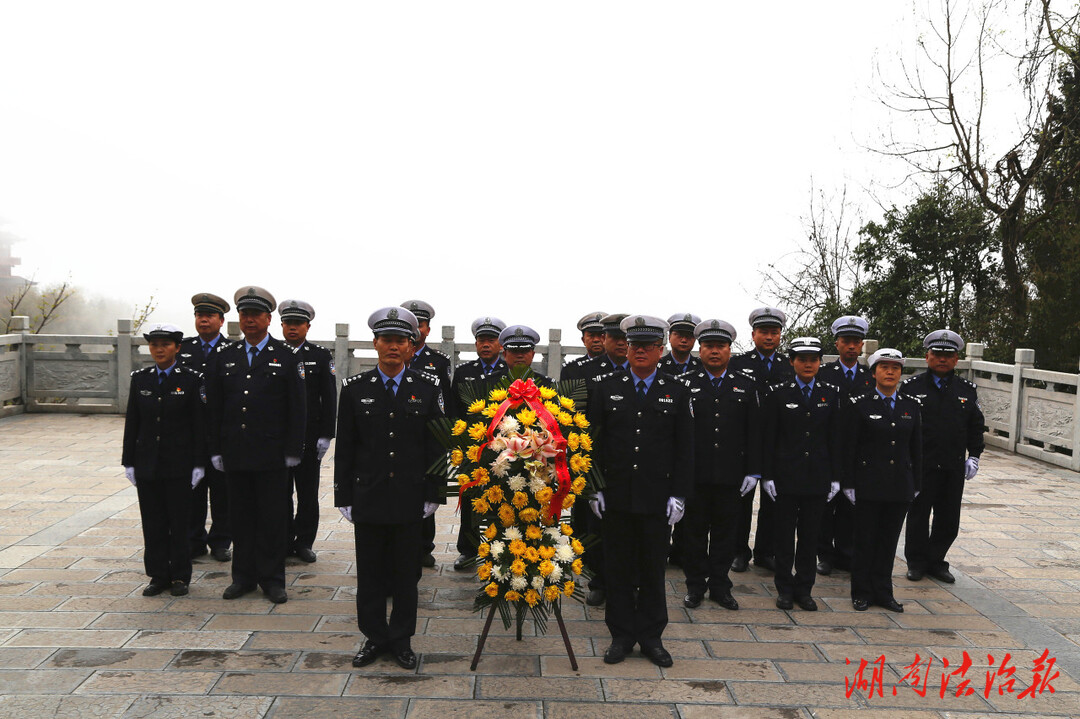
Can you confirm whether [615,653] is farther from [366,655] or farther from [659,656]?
[366,655]

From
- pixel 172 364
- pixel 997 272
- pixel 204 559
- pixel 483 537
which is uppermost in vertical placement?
pixel 997 272

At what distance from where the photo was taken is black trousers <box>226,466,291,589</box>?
5.71 meters

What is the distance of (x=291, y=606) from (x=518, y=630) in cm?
171

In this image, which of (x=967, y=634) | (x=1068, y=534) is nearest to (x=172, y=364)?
(x=967, y=634)

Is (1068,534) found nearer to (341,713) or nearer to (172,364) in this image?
(341,713)

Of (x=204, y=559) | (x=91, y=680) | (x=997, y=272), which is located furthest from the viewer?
(x=997, y=272)

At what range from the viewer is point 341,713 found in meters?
4.09

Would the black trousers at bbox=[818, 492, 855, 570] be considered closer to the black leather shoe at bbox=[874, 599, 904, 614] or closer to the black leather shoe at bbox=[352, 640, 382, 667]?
the black leather shoe at bbox=[874, 599, 904, 614]

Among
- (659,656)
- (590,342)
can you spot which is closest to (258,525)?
(659,656)

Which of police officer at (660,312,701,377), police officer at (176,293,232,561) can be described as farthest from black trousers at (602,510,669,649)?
police officer at (176,293,232,561)

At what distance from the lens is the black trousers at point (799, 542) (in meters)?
5.82

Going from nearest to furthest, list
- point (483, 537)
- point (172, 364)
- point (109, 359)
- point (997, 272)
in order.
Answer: point (483, 537) → point (172, 364) → point (109, 359) → point (997, 272)

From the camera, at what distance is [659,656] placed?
15.6ft

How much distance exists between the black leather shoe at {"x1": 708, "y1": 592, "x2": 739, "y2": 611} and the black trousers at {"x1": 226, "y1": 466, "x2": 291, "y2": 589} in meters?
3.13
